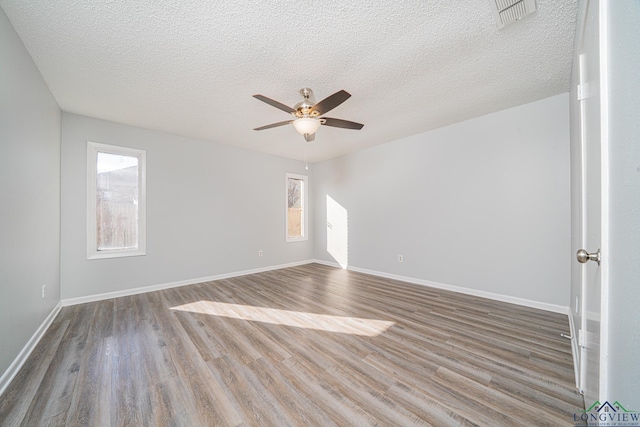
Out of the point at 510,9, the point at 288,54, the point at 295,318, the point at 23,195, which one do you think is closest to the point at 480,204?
the point at 510,9

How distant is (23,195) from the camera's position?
1.94 metres

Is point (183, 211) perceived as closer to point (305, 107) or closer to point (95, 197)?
point (95, 197)

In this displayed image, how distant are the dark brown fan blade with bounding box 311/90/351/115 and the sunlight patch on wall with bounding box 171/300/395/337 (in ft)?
7.33

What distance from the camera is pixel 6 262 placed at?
1645mm

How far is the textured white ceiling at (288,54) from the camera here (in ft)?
5.26

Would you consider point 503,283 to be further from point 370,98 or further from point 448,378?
point 370,98

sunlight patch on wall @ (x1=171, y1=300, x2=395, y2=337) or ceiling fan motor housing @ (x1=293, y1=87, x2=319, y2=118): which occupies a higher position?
ceiling fan motor housing @ (x1=293, y1=87, x2=319, y2=118)

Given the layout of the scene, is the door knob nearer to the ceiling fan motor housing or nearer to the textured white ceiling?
the textured white ceiling

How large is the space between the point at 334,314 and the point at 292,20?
2.86 m

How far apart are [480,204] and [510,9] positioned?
2.34 meters

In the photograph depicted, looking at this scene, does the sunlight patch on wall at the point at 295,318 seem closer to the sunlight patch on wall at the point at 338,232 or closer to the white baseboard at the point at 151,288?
the white baseboard at the point at 151,288

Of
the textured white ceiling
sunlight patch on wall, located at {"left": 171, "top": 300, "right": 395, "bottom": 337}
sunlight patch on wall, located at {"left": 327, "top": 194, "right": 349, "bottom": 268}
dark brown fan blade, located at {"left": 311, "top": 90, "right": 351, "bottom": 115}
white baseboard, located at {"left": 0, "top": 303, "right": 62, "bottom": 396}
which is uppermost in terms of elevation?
the textured white ceiling

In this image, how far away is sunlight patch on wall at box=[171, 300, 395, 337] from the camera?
2.38 metres

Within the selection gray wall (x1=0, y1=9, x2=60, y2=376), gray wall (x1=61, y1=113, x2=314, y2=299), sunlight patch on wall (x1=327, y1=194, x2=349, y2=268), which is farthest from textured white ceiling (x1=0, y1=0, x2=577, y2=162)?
sunlight patch on wall (x1=327, y1=194, x2=349, y2=268)
